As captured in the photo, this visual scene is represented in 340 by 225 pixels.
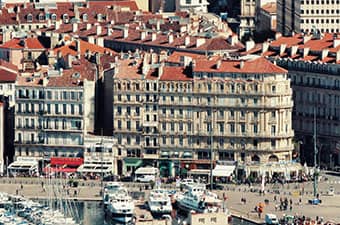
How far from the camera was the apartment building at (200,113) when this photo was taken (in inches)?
6117

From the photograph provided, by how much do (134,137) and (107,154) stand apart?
1950 mm

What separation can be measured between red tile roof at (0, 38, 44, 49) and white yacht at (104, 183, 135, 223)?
35501 mm

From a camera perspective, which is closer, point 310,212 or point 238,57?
point 310,212

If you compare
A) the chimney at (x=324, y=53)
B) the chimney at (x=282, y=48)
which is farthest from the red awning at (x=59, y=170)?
the chimney at (x=282, y=48)

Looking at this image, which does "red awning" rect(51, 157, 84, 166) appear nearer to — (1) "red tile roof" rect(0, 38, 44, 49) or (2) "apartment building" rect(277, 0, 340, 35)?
(1) "red tile roof" rect(0, 38, 44, 49)

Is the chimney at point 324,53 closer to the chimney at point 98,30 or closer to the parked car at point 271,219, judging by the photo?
the parked car at point 271,219

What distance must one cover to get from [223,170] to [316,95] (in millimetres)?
10551

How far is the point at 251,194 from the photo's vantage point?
493ft

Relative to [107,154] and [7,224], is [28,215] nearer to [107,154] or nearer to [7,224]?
[7,224]

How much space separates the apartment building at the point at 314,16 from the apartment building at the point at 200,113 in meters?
39.0

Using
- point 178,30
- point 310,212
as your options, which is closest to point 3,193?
point 310,212

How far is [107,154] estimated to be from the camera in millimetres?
158500

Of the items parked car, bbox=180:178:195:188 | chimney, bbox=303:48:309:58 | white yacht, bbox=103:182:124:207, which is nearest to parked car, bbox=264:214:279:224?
parked car, bbox=180:178:195:188

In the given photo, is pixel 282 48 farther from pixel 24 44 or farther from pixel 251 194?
pixel 251 194
